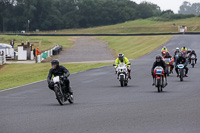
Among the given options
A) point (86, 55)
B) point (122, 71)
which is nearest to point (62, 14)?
point (86, 55)

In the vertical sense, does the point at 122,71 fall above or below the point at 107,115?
above

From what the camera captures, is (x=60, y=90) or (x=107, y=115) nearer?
(x=107, y=115)

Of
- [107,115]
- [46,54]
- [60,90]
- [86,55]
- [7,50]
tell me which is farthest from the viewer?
[86,55]

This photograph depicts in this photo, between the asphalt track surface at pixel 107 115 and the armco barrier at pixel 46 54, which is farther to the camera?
the armco barrier at pixel 46 54

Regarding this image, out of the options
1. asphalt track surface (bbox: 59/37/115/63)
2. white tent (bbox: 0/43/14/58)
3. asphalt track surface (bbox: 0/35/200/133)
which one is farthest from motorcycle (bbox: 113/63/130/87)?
white tent (bbox: 0/43/14/58)

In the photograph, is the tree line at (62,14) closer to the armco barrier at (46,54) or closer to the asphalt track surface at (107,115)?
the armco barrier at (46,54)

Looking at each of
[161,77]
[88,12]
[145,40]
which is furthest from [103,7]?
[161,77]

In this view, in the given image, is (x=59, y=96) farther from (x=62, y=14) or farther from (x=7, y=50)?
(x=62, y=14)

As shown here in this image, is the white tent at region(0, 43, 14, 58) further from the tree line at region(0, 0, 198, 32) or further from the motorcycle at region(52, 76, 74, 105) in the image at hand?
the tree line at region(0, 0, 198, 32)

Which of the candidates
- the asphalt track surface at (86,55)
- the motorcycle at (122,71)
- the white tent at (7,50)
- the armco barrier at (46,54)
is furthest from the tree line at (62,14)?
the motorcycle at (122,71)

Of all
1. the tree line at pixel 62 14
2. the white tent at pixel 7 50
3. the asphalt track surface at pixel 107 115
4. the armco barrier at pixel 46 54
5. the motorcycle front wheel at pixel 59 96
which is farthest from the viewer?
the tree line at pixel 62 14

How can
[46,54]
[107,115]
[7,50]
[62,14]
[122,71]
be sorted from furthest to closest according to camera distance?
[62,14]
[46,54]
[7,50]
[122,71]
[107,115]

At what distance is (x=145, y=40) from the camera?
76312mm

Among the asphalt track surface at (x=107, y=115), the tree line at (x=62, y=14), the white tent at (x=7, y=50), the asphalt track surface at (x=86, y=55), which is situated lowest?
the asphalt track surface at (x=86, y=55)
